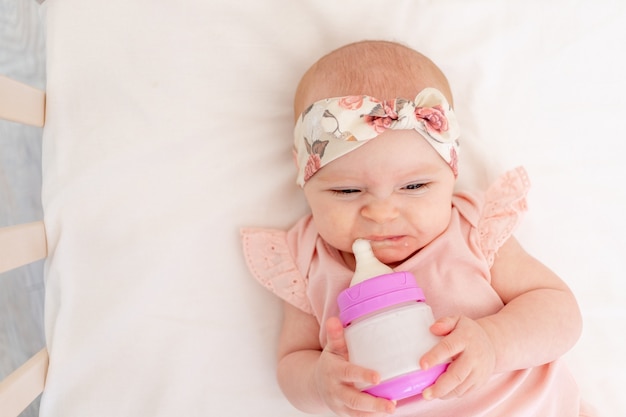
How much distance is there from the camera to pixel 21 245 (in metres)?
1.16

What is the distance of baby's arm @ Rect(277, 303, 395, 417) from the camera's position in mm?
864

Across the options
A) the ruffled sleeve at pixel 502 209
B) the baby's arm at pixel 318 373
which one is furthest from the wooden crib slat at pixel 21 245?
the ruffled sleeve at pixel 502 209

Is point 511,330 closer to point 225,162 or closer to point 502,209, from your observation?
point 502,209

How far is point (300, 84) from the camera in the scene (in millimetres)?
1229

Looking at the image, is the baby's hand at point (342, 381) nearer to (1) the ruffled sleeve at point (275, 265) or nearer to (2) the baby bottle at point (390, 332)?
(2) the baby bottle at point (390, 332)

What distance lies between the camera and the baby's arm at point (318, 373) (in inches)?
34.0

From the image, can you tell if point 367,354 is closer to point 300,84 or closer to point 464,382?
point 464,382

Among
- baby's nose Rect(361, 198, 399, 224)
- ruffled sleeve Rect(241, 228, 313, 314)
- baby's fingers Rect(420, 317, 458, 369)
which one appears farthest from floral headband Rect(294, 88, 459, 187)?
baby's fingers Rect(420, 317, 458, 369)

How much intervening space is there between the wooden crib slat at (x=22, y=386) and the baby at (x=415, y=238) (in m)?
0.49

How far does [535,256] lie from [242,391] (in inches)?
27.4

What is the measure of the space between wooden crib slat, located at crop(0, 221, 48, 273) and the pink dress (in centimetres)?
43

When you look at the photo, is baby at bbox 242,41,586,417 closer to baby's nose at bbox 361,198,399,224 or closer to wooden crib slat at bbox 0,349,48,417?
baby's nose at bbox 361,198,399,224

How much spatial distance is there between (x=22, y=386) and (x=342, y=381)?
65cm

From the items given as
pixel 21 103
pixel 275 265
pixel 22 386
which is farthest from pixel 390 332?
pixel 21 103
